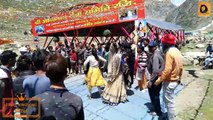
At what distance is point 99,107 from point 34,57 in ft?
14.9

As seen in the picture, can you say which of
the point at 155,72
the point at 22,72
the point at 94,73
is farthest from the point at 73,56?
the point at 22,72

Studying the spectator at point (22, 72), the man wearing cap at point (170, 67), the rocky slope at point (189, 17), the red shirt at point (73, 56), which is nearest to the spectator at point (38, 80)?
the spectator at point (22, 72)

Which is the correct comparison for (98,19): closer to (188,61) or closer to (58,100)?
(188,61)

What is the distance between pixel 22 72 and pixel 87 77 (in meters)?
4.01

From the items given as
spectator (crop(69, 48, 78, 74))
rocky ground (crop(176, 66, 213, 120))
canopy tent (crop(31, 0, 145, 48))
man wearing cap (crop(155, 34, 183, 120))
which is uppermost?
canopy tent (crop(31, 0, 145, 48))

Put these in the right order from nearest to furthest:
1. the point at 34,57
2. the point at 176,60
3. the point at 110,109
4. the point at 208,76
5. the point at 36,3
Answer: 1. the point at 34,57
2. the point at 176,60
3. the point at 110,109
4. the point at 208,76
5. the point at 36,3

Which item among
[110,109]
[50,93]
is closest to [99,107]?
[110,109]

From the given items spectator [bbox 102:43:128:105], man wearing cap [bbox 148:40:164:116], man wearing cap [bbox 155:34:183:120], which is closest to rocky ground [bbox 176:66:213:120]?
man wearing cap [bbox 148:40:164:116]

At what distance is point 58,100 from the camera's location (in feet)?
8.58

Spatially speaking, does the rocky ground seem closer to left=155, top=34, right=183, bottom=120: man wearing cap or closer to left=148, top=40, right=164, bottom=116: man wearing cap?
left=148, top=40, right=164, bottom=116: man wearing cap

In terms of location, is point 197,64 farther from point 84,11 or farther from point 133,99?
point 133,99

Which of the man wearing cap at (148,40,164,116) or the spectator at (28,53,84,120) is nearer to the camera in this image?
the spectator at (28,53,84,120)

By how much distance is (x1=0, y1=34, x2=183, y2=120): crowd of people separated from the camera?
2.64 m

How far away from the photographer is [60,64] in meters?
2.66
